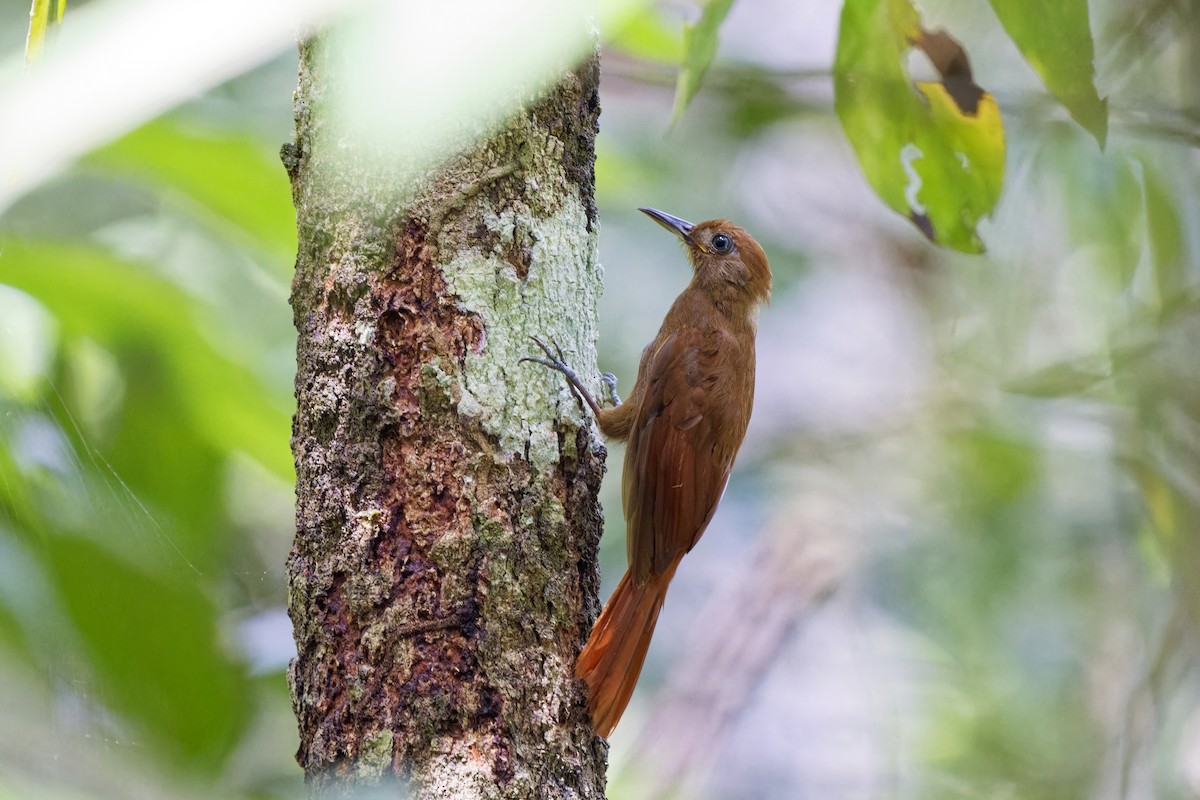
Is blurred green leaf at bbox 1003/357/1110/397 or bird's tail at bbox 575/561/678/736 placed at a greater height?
bird's tail at bbox 575/561/678/736

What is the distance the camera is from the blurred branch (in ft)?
14.4

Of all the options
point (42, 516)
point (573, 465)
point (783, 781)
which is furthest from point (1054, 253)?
point (42, 516)

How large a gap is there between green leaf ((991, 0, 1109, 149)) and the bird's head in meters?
1.76

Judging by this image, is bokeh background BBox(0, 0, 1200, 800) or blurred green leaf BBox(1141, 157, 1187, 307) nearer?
bokeh background BBox(0, 0, 1200, 800)

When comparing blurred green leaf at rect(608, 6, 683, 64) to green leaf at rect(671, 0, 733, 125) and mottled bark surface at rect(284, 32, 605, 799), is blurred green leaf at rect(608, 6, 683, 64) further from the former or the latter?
green leaf at rect(671, 0, 733, 125)

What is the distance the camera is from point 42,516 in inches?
82.7

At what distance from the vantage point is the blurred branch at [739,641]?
14.4 ft

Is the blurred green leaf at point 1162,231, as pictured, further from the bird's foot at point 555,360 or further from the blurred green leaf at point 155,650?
the blurred green leaf at point 155,650

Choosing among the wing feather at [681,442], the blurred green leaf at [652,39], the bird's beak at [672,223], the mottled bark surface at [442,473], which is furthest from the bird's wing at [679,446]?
the blurred green leaf at [652,39]

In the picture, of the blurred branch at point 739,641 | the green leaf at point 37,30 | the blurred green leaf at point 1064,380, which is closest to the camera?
the green leaf at point 37,30

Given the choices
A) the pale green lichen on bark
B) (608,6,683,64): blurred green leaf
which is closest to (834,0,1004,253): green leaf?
the pale green lichen on bark

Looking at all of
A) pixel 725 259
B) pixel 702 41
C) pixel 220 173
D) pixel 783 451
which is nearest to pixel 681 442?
pixel 725 259

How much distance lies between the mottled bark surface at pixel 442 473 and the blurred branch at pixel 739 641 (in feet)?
7.68

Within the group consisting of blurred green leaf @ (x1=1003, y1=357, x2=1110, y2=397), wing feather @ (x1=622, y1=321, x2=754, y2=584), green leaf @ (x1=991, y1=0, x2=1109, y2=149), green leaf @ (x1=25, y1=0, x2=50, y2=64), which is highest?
green leaf @ (x1=25, y1=0, x2=50, y2=64)
